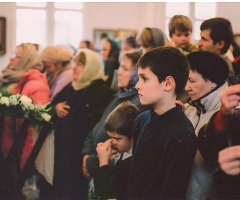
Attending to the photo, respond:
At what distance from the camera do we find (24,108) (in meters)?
1.37

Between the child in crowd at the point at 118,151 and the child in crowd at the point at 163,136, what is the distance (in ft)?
0.34

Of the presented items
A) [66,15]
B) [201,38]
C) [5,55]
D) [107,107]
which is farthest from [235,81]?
[5,55]

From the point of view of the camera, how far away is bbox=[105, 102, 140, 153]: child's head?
1110 mm

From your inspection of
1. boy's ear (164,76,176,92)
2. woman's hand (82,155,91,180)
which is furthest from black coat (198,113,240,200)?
woman's hand (82,155,91,180)

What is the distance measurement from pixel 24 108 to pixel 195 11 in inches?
22.3

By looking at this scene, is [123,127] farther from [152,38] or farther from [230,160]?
[230,160]

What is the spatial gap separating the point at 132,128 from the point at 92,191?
0.85 ft

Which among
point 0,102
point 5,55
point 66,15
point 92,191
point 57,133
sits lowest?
point 92,191

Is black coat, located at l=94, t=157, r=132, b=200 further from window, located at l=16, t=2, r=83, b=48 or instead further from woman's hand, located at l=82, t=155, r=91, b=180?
window, located at l=16, t=2, r=83, b=48

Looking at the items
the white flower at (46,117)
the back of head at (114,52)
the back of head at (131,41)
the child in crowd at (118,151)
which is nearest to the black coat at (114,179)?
the child in crowd at (118,151)

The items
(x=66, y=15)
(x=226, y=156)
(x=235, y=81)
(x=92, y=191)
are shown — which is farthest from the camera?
(x=66, y=15)

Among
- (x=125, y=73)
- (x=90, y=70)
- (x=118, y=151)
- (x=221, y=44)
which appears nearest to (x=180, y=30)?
(x=221, y=44)

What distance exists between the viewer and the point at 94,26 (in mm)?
1362

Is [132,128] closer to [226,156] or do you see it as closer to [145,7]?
[145,7]
